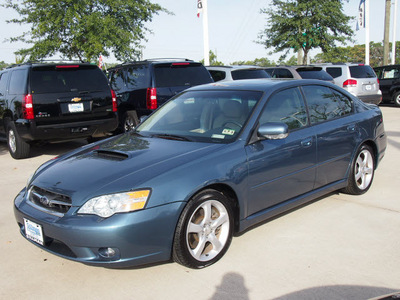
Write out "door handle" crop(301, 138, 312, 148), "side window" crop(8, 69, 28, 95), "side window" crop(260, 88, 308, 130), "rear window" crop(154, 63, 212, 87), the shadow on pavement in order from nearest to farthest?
the shadow on pavement, "side window" crop(260, 88, 308, 130), "door handle" crop(301, 138, 312, 148), "side window" crop(8, 69, 28, 95), "rear window" crop(154, 63, 212, 87)

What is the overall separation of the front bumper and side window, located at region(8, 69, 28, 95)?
5083 millimetres

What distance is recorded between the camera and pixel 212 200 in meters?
3.42

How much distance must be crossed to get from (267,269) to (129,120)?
258 inches

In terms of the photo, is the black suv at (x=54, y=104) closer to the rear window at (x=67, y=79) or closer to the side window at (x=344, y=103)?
the rear window at (x=67, y=79)

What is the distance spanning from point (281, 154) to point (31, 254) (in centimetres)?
246

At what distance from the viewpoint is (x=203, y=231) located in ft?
11.2

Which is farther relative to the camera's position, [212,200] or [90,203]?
[212,200]

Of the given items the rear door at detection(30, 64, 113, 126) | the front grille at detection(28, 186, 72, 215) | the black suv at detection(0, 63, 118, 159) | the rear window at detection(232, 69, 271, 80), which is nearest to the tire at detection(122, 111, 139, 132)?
the black suv at detection(0, 63, 118, 159)

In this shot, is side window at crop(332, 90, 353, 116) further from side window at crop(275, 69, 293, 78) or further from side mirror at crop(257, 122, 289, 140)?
side window at crop(275, 69, 293, 78)

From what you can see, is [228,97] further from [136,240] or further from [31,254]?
[31,254]

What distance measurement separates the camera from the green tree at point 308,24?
2219 cm

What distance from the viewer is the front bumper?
2.99 meters

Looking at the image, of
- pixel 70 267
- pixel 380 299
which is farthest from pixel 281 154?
pixel 380 299

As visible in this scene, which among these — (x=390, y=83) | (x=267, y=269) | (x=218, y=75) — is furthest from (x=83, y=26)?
(x=267, y=269)
